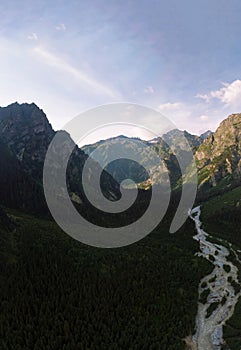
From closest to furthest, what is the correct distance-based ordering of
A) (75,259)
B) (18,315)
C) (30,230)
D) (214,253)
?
(18,315) → (75,259) → (30,230) → (214,253)

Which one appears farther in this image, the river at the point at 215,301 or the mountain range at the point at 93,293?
the river at the point at 215,301

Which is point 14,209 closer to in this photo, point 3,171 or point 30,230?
point 3,171

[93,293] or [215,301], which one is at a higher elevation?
[93,293]

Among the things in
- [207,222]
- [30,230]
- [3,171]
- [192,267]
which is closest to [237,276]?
[192,267]

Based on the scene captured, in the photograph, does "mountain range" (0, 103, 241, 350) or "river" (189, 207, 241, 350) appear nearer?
"mountain range" (0, 103, 241, 350)

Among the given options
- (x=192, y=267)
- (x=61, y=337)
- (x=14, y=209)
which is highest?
(x=14, y=209)

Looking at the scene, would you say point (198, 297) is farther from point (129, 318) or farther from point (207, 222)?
point (207, 222)

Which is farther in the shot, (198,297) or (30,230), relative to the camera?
(30,230)

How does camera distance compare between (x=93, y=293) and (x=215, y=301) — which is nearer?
(x=93, y=293)

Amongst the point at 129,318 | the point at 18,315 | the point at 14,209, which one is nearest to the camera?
the point at 18,315

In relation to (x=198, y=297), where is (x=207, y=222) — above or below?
above
